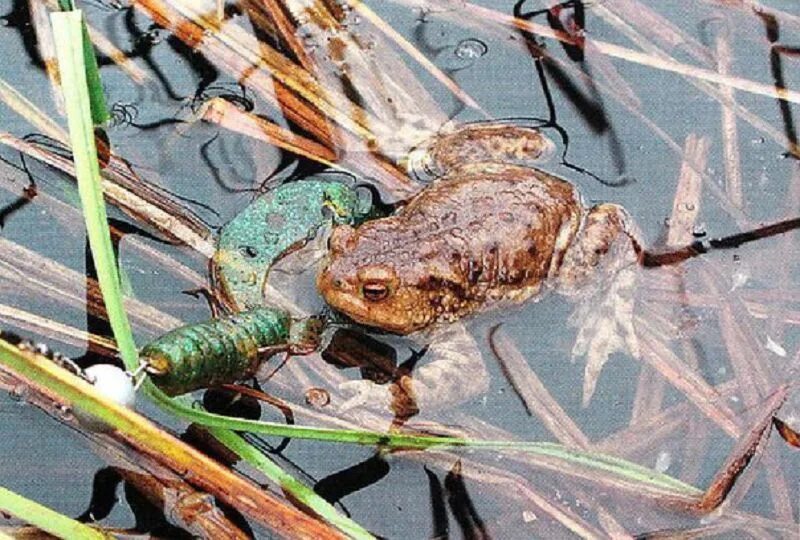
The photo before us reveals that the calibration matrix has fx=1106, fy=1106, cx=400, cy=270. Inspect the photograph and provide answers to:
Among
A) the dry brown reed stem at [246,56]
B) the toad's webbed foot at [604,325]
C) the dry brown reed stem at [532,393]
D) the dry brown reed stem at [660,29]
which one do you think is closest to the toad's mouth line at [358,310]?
the dry brown reed stem at [532,393]

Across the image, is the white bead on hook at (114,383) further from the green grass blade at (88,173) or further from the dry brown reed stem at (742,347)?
the dry brown reed stem at (742,347)

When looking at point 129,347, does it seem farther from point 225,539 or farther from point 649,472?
point 649,472

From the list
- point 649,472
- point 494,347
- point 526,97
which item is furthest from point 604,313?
point 526,97

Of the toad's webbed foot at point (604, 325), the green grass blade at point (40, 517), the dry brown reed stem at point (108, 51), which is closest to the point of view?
the green grass blade at point (40, 517)

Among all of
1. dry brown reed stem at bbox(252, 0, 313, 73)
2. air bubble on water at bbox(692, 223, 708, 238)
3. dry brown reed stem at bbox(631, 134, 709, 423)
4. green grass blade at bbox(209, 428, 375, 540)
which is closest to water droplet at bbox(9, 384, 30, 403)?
green grass blade at bbox(209, 428, 375, 540)

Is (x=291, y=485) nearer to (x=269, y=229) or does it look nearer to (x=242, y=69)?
(x=269, y=229)

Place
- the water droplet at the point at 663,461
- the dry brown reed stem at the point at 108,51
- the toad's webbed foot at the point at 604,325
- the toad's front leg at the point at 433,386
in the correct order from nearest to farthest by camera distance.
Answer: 1. the water droplet at the point at 663,461
2. the toad's front leg at the point at 433,386
3. the toad's webbed foot at the point at 604,325
4. the dry brown reed stem at the point at 108,51

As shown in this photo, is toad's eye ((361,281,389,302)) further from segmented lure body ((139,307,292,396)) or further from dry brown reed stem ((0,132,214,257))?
dry brown reed stem ((0,132,214,257))
